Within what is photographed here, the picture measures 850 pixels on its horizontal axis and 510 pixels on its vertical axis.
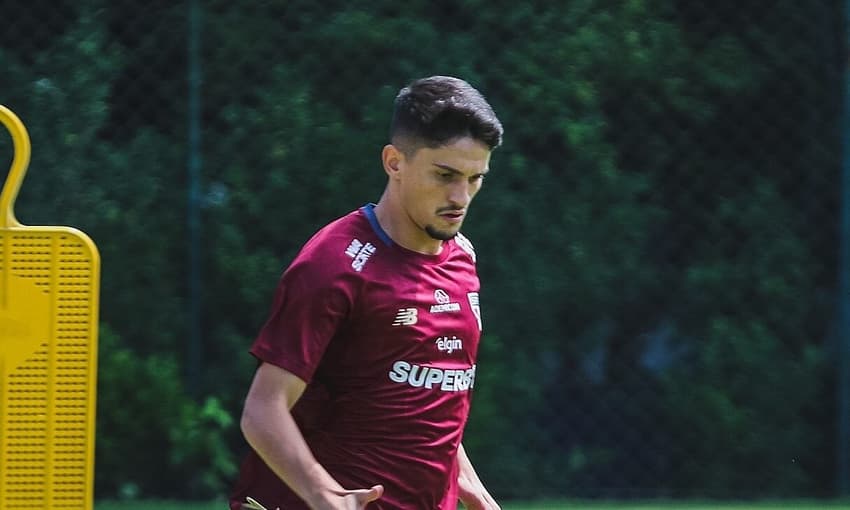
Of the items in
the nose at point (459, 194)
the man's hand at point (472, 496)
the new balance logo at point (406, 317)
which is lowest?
the man's hand at point (472, 496)

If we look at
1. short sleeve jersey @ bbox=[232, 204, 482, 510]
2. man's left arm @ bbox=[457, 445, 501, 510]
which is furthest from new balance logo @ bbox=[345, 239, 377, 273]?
man's left arm @ bbox=[457, 445, 501, 510]

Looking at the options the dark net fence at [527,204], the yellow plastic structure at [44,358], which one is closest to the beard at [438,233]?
the yellow plastic structure at [44,358]

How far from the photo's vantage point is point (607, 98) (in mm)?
5625

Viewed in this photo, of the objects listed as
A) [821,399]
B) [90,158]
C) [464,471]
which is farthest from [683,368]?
[464,471]

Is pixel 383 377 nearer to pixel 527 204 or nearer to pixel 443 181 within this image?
pixel 443 181

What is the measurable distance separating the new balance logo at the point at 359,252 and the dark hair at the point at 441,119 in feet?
0.64

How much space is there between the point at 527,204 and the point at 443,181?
2776mm

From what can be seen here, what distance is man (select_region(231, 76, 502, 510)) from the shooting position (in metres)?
2.74

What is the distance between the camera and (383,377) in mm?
2803

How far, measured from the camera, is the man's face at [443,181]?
9.07 feet

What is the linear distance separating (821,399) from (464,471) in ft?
9.92

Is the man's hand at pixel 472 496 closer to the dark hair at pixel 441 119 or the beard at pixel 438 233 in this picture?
the beard at pixel 438 233

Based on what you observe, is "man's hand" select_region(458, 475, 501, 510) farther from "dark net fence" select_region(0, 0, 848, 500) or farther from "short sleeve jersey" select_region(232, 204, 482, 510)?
"dark net fence" select_region(0, 0, 848, 500)

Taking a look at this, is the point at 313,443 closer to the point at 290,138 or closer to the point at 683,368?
the point at 290,138
